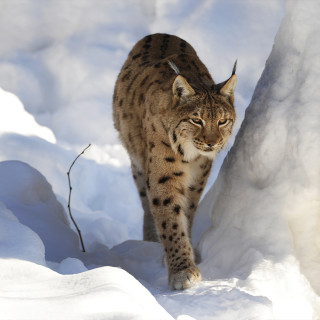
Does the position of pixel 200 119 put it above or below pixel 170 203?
above

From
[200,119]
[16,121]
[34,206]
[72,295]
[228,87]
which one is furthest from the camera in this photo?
[16,121]

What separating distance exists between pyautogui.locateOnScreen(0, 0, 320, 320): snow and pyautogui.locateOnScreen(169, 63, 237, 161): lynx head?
27 cm

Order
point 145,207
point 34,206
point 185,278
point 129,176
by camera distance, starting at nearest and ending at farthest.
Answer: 1. point 185,278
2. point 34,206
3. point 145,207
4. point 129,176

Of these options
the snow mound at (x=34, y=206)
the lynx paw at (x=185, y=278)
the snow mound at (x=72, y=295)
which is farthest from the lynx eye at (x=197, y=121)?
the snow mound at (x=72, y=295)

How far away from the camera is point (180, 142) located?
12.7 ft

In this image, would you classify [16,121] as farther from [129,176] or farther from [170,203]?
[170,203]

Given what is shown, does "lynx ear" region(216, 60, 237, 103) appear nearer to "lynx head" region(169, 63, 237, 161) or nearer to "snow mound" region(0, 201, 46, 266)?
"lynx head" region(169, 63, 237, 161)

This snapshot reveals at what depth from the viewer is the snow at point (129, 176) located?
2.84m

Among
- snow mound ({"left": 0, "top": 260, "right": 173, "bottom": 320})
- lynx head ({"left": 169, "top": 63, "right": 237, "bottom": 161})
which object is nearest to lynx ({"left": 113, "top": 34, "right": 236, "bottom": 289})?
lynx head ({"left": 169, "top": 63, "right": 237, "bottom": 161})

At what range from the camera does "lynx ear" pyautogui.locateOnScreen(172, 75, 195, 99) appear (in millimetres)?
3789

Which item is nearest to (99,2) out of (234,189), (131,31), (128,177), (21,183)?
(131,31)

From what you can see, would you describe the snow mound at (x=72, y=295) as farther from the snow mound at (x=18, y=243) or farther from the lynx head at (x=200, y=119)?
the lynx head at (x=200, y=119)

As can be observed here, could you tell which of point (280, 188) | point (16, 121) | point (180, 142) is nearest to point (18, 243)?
point (180, 142)

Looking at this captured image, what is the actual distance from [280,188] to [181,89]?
0.85 meters
